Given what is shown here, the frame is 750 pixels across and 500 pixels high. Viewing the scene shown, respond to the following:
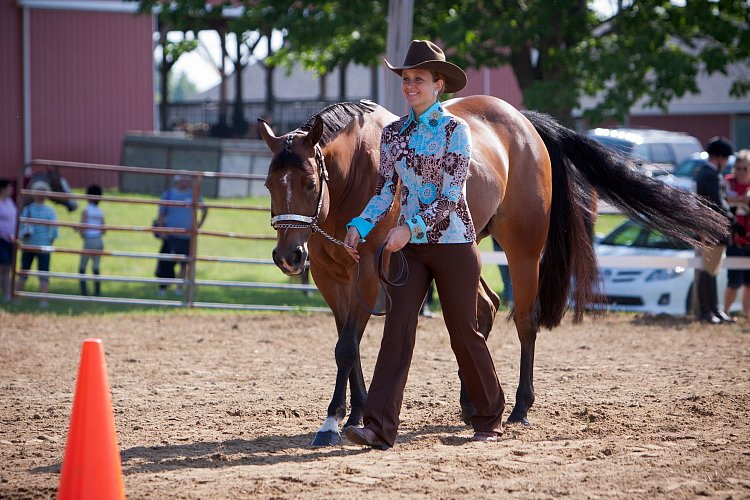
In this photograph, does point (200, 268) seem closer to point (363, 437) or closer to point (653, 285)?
point (653, 285)

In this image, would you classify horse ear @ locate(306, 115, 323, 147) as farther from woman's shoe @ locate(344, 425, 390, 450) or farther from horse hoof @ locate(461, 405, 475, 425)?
horse hoof @ locate(461, 405, 475, 425)

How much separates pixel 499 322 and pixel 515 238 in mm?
4823

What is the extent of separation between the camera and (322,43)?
48.5 ft

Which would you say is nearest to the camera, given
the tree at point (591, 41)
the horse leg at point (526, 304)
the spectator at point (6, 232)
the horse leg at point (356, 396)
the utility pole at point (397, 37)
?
the horse leg at point (356, 396)

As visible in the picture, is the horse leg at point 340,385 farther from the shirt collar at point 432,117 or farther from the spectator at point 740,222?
the spectator at point 740,222

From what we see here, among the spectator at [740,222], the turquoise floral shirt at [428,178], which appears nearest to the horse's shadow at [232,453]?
the turquoise floral shirt at [428,178]

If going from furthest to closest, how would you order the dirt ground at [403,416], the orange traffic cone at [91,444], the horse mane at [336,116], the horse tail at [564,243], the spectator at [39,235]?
the spectator at [39,235]
the horse tail at [564,243]
the horse mane at [336,116]
the dirt ground at [403,416]
the orange traffic cone at [91,444]

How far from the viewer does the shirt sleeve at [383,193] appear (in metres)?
4.82

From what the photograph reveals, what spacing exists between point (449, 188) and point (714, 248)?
660 centimetres

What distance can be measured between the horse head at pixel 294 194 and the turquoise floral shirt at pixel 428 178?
27 centimetres

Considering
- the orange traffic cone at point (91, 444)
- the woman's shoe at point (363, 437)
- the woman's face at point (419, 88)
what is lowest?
the woman's shoe at point (363, 437)

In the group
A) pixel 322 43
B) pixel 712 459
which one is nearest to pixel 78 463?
pixel 712 459

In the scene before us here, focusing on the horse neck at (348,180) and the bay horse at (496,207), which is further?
the horse neck at (348,180)

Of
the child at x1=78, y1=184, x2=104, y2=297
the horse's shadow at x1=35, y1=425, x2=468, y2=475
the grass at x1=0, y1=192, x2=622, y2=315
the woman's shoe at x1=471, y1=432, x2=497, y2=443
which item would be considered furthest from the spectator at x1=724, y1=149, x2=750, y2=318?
the child at x1=78, y1=184, x2=104, y2=297
